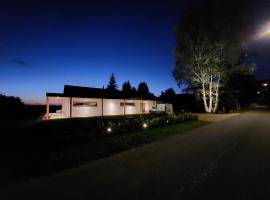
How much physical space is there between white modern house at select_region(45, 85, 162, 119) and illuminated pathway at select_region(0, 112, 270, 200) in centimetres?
1595

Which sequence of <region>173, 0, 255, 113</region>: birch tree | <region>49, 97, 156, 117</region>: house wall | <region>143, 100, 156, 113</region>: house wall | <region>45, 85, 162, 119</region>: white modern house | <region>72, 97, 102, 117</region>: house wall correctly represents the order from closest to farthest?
1. <region>45, 85, 162, 119</region>: white modern house
2. <region>72, 97, 102, 117</region>: house wall
3. <region>49, 97, 156, 117</region>: house wall
4. <region>173, 0, 255, 113</region>: birch tree
5. <region>143, 100, 156, 113</region>: house wall

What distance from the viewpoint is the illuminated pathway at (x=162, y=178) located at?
12.5 feet

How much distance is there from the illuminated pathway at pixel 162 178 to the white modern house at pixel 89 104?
628 inches

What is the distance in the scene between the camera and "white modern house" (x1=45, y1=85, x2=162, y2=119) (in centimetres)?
2134

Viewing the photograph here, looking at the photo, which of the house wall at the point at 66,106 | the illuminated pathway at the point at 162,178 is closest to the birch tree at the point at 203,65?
the house wall at the point at 66,106

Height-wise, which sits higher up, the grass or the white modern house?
the white modern house

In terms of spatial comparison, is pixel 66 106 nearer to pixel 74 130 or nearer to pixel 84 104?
pixel 84 104

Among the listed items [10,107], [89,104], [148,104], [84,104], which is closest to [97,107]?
[89,104]

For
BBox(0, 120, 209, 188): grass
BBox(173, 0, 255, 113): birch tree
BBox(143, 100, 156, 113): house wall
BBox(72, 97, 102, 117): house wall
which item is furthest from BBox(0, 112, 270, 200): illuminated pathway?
BBox(143, 100, 156, 113): house wall

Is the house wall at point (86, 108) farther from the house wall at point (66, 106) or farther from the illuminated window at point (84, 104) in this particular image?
the house wall at point (66, 106)

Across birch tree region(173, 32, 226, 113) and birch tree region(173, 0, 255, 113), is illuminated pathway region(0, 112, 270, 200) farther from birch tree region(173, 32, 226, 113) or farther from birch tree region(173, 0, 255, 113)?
birch tree region(173, 0, 255, 113)

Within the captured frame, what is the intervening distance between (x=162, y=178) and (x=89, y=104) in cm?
2059

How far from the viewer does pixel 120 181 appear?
4422 millimetres

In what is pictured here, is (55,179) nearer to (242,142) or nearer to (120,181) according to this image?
(120,181)
